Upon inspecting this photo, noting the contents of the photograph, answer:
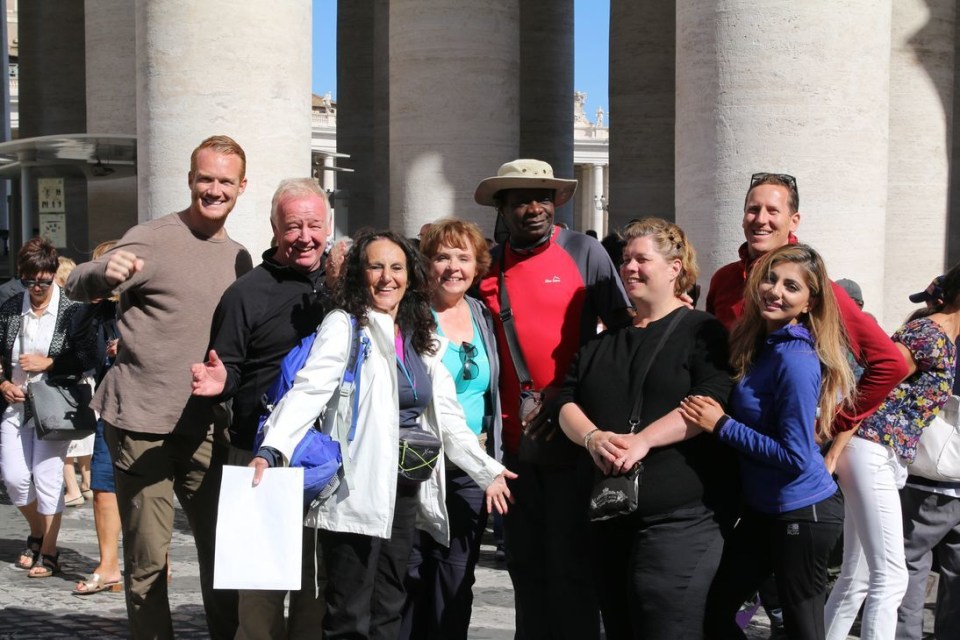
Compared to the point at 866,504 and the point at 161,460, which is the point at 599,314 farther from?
the point at 161,460

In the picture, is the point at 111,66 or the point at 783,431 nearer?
the point at 783,431

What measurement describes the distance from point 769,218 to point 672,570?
156 cm

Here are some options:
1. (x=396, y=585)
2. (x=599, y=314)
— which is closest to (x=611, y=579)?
(x=396, y=585)

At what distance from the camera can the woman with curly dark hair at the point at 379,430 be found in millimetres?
4680

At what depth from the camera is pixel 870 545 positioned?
18.0 ft

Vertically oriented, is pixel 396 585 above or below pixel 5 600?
above

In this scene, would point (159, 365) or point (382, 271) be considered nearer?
point (382, 271)

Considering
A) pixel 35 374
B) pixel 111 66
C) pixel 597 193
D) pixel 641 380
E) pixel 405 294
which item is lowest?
pixel 35 374

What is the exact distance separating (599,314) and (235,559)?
6.51 ft

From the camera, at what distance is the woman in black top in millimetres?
4520

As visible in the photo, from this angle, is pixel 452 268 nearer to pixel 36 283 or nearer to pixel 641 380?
pixel 641 380

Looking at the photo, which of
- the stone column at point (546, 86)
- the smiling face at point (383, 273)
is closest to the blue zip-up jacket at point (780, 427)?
the smiling face at point (383, 273)

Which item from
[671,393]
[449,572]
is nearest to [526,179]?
[671,393]

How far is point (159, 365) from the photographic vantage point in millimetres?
5367
